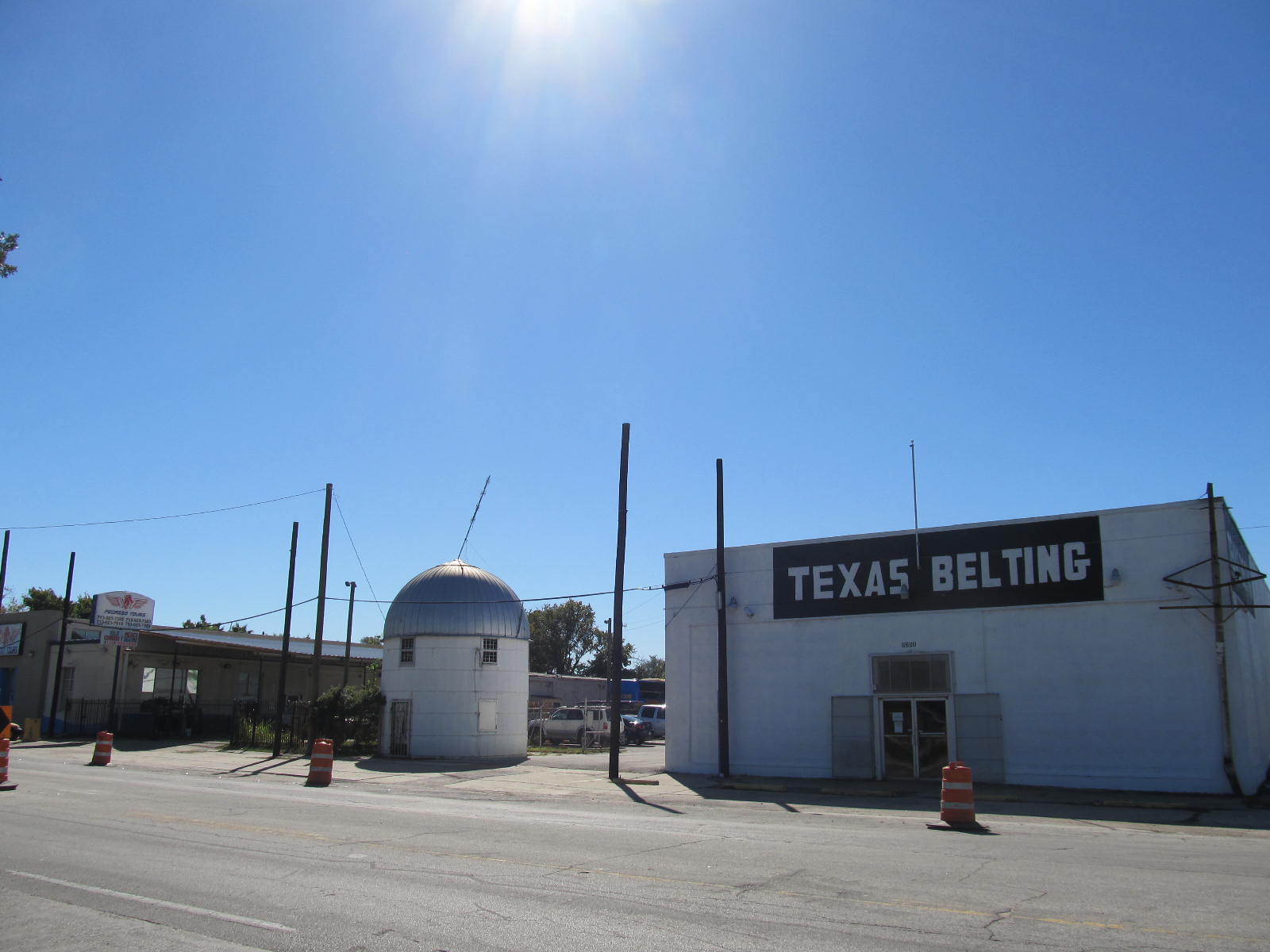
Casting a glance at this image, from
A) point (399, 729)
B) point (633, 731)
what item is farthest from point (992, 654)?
point (633, 731)

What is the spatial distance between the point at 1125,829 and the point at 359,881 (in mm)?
12096

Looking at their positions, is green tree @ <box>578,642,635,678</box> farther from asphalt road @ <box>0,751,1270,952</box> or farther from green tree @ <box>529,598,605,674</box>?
asphalt road @ <box>0,751,1270,952</box>

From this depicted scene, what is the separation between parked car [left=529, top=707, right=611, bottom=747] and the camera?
145 ft

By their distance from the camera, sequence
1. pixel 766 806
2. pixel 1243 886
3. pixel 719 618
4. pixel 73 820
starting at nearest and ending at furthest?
1. pixel 1243 886
2. pixel 73 820
3. pixel 766 806
4. pixel 719 618

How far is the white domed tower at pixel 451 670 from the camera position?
33.3 metres

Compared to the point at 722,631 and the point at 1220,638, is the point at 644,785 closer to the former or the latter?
the point at 722,631

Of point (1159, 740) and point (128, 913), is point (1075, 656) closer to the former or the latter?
point (1159, 740)

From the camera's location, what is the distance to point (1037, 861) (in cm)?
1119

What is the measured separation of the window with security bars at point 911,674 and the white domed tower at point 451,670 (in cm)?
1464

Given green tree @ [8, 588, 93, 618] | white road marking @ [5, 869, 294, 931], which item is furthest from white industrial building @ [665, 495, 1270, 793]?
green tree @ [8, 588, 93, 618]

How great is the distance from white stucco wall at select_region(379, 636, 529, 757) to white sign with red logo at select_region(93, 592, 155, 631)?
15.1 meters

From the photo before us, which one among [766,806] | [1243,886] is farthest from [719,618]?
[1243,886]

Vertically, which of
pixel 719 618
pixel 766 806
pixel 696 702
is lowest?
pixel 766 806

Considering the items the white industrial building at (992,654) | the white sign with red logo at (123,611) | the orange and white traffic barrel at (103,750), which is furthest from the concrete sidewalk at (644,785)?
the white sign with red logo at (123,611)
